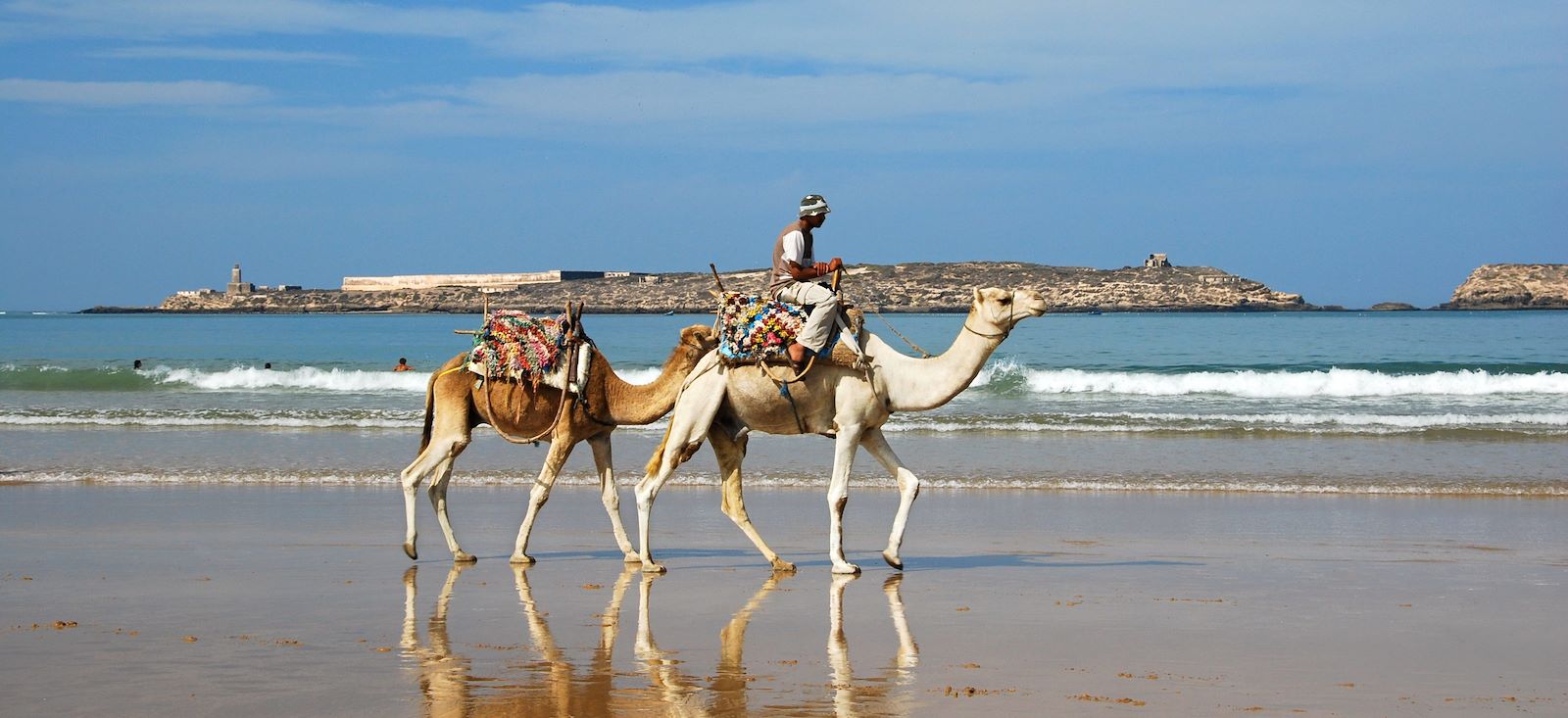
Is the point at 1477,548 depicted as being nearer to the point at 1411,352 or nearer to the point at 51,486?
the point at 51,486

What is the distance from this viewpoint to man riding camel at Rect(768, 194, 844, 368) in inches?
420

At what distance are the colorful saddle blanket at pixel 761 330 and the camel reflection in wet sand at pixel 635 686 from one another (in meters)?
2.47

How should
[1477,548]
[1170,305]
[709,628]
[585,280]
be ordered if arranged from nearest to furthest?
[709,628], [1477,548], [1170,305], [585,280]

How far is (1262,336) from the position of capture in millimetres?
73562

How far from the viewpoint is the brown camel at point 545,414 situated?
1126 centimetres

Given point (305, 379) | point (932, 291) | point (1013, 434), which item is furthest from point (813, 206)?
point (932, 291)

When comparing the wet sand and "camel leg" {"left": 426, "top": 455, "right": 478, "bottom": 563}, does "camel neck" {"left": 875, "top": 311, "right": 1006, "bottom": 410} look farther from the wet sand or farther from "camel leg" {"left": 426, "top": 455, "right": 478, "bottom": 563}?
"camel leg" {"left": 426, "top": 455, "right": 478, "bottom": 563}

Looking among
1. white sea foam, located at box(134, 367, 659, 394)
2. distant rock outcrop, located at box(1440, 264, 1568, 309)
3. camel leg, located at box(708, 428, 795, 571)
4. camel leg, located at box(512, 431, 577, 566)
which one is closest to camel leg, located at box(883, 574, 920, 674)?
camel leg, located at box(708, 428, 795, 571)

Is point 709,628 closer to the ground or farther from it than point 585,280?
closer to the ground

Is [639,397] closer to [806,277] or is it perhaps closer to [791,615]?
[806,277]

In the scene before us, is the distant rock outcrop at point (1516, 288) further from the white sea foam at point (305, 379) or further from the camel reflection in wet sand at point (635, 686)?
→ the camel reflection in wet sand at point (635, 686)

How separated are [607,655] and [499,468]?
10.6m

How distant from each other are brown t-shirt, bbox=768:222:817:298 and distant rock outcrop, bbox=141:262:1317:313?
9999cm

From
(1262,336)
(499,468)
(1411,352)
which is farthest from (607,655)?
(1262,336)
